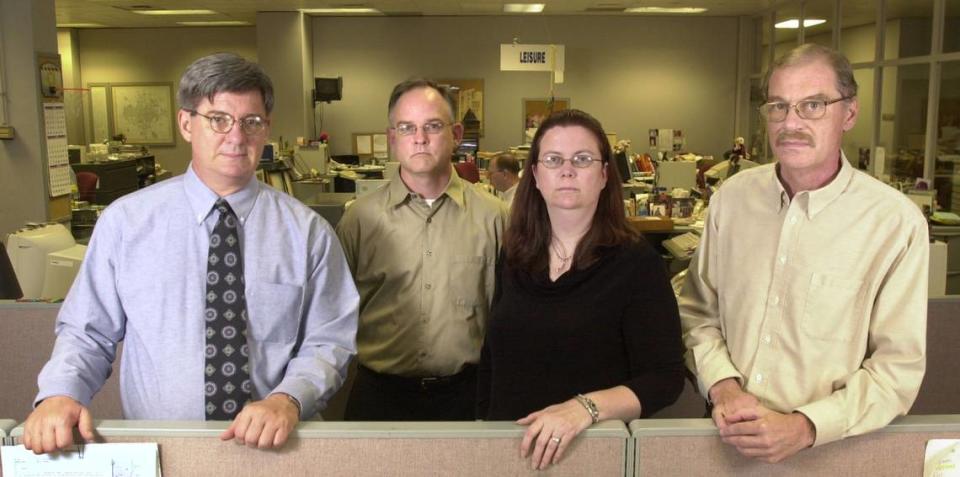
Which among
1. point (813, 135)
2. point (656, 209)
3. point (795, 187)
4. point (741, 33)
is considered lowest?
point (656, 209)

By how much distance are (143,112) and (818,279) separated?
1474 centimetres

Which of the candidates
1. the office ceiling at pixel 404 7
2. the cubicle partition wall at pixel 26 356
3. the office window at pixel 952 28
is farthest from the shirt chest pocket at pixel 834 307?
the office ceiling at pixel 404 7

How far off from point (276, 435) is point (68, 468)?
35 cm

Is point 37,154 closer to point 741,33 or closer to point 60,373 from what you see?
point 60,373

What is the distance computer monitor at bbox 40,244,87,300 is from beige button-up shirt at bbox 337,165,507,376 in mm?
1399

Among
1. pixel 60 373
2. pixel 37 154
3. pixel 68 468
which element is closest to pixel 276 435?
pixel 68 468

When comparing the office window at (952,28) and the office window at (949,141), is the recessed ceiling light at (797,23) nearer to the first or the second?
the office window at (952,28)

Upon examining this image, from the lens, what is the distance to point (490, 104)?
13.2m

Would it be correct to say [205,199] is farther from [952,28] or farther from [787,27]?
[787,27]

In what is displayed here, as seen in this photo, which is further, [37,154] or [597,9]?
[597,9]

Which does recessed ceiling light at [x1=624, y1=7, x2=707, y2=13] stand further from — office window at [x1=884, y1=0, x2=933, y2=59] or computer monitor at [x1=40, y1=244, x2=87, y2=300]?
computer monitor at [x1=40, y1=244, x2=87, y2=300]

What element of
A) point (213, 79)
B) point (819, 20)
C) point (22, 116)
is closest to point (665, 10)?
point (819, 20)

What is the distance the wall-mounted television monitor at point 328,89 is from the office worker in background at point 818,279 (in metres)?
11.3

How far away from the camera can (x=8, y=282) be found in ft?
10.5
